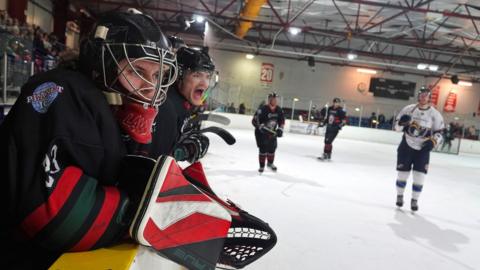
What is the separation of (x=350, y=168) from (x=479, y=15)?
675 cm

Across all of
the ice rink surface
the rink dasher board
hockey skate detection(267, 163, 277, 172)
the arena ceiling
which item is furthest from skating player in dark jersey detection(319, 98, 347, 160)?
the rink dasher board

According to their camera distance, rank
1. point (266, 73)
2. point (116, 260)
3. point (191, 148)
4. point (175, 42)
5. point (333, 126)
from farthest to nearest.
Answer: point (266, 73), point (333, 126), point (175, 42), point (191, 148), point (116, 260)

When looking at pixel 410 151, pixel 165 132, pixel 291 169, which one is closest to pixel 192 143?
pixel 165 132

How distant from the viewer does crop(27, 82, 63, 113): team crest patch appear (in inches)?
27.9

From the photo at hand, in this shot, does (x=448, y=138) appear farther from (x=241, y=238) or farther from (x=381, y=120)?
(x=241, y=238)

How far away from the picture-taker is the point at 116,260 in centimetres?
68

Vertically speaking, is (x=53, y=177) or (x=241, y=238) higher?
(x=53, y=177)

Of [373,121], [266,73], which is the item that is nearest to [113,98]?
[373,121]

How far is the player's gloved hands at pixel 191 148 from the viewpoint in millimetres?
1651

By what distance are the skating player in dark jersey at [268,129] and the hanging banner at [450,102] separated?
16530mm

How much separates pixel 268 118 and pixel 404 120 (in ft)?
7.18

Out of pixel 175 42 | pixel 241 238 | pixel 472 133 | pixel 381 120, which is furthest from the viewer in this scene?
pixel 381 120

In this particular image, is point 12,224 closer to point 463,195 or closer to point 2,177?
point 2,177

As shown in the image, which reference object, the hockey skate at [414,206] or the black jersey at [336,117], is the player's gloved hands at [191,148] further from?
the black jersey at [336,117]
